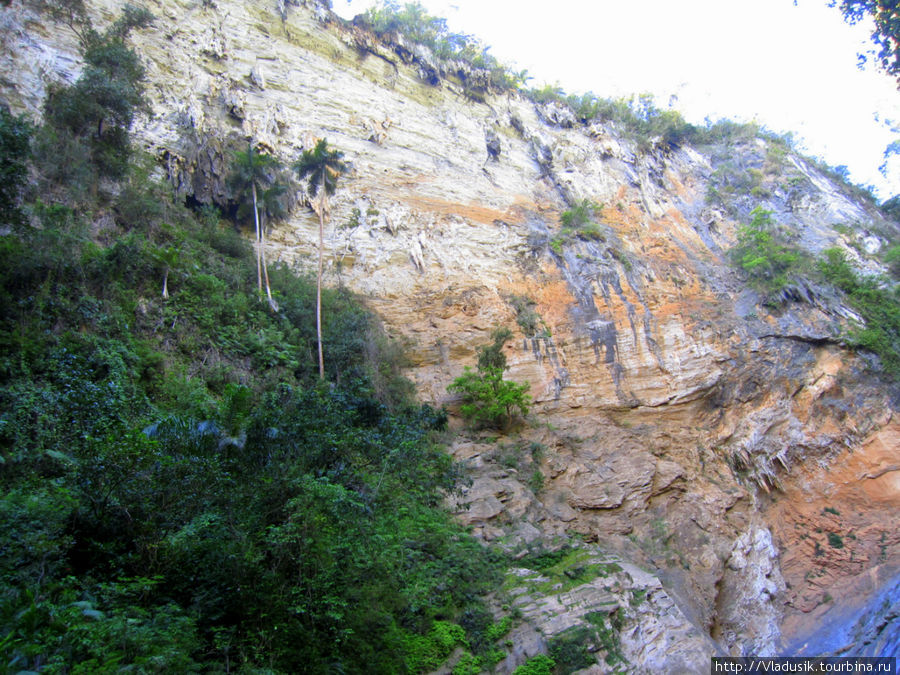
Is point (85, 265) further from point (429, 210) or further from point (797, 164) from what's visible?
point (797, 164)

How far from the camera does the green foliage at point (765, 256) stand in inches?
889

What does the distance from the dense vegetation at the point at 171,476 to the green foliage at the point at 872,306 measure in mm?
17105

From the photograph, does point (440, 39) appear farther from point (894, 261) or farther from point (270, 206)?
point (894, 261)

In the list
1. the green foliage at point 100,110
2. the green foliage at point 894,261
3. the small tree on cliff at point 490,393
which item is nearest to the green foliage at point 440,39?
the green foliage at point 100,110

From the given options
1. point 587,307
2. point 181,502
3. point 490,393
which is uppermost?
point 587,307

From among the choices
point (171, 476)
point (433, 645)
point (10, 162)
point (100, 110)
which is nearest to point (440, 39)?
point (100, 110)

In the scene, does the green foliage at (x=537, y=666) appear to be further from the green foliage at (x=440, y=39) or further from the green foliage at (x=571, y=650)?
the green foliage at (x=440, y=39)

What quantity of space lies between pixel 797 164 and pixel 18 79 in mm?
39117

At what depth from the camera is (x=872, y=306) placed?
21.9 metres

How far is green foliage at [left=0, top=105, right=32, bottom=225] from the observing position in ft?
31.5

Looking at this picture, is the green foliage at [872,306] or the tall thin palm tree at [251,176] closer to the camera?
the tall thin palm tree at [251,176]

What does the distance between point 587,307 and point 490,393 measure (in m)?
7.00

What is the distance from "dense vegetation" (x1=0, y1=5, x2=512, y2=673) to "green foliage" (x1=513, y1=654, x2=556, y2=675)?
751mm

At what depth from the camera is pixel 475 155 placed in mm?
28266
